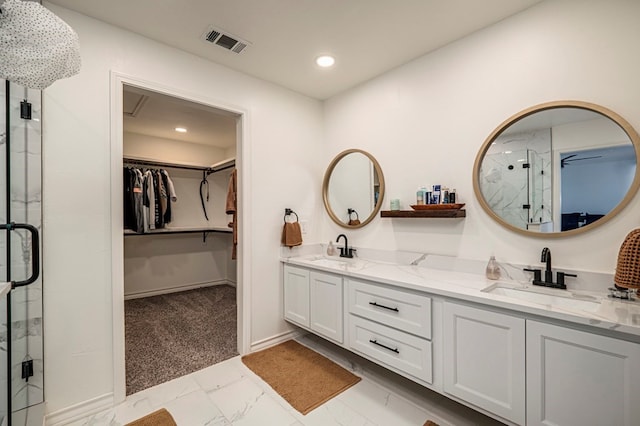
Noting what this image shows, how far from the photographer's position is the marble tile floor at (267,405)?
1780 millimetres

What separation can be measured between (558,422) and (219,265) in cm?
485

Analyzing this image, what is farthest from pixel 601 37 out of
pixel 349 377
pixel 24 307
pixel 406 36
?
pixel 24 307

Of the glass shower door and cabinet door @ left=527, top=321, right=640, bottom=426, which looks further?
the glass shower door

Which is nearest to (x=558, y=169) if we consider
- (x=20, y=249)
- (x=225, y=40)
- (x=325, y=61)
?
(x=325, y=61)

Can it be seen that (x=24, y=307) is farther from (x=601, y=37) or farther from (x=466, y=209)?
(x=601, y=37)

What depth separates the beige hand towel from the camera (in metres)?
2.84

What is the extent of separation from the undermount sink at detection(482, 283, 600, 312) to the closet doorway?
2.10 m

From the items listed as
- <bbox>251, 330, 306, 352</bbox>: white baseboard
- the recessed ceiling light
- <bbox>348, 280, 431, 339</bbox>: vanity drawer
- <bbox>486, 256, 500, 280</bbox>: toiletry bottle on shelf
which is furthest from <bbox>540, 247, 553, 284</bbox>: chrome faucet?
<bbox>251, 330, 306, 352</bbox>: white baseboard

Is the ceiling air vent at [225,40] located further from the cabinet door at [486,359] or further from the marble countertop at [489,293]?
the cabinet door at [486,359]

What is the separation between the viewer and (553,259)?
1.73 meters

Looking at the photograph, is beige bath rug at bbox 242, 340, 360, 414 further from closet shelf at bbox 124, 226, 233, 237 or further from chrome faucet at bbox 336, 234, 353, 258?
closet shelf at bbox 124, 226, 233, 237

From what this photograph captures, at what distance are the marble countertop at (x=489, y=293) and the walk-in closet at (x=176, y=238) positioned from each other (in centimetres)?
138

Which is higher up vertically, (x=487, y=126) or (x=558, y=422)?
(x=487, y=126)

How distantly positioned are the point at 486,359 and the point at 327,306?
1219 mm
